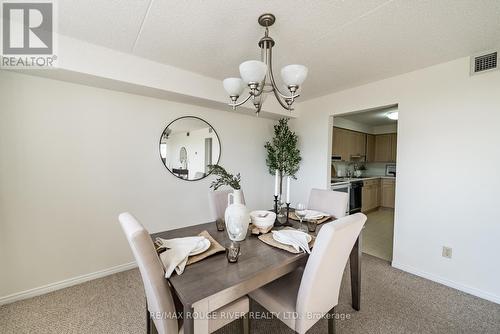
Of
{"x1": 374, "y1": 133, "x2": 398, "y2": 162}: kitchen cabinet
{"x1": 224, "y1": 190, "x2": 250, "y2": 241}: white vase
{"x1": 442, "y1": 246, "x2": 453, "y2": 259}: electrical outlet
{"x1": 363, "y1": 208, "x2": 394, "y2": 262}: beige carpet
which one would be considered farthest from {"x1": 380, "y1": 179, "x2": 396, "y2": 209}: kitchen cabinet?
{"x1": 224, "y1": 190, "x2": 250, "y2": 241}: white vase

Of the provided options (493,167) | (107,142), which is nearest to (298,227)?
(493,167)

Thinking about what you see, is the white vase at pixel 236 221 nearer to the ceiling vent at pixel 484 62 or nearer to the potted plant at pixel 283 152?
the potted plant at pixel 283 152

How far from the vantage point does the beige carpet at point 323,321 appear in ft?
5.19

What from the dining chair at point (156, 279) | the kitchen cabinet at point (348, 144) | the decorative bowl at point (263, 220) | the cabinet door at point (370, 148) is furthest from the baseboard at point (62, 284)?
the cabinet door at point (370, 148)

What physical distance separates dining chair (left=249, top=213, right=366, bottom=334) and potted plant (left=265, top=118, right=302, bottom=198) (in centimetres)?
208

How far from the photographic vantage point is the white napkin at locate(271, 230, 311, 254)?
1332 mm

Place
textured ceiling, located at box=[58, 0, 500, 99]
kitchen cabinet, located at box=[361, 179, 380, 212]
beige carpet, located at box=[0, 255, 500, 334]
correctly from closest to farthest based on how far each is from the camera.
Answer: textured ceiling, located at box=[58, 0, 500, 99]
beige carpet, located at box=[0, 255, 500, 334]
kitchen cabinet, located at box=[361, 179, 380, 212]

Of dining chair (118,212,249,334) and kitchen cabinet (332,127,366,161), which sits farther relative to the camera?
kitchen cabinet (332,127,366,161)

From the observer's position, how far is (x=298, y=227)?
5.90ft

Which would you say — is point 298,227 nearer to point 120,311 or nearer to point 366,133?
point 120,311

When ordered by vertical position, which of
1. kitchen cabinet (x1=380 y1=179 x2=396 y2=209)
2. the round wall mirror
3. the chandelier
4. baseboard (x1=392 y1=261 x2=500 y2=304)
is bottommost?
baseboard (x1=392 y1=261 x2=500 y2=304)

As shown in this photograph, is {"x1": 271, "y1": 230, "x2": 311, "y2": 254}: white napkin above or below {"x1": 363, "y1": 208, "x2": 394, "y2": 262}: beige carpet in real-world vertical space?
above

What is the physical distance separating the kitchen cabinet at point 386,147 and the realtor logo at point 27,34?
628cm

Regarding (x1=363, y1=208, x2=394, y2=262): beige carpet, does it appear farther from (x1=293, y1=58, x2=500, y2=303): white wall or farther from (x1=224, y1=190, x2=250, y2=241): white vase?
(x1=224, y1=190, x2=250, y2=241): white vase
